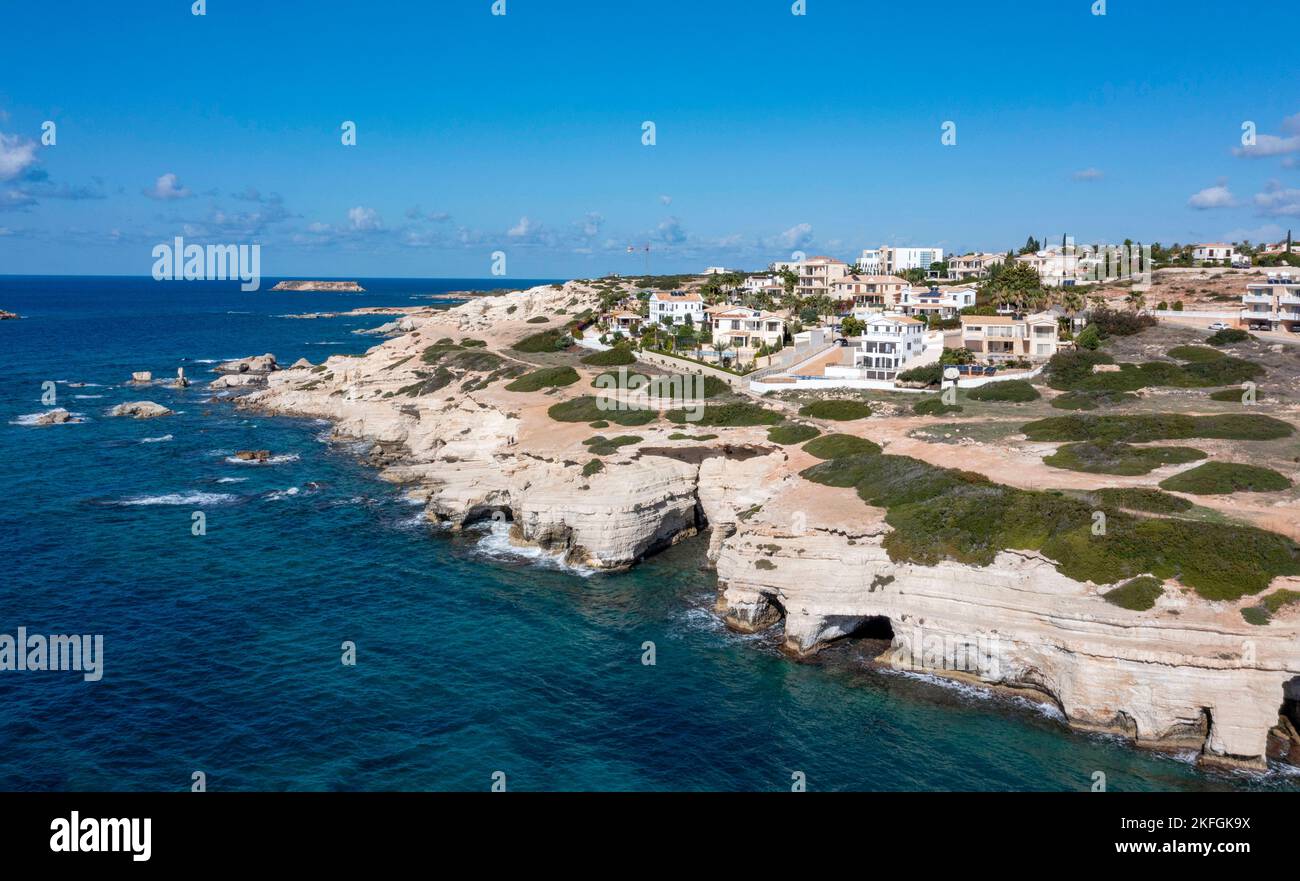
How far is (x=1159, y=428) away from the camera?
48.8 m

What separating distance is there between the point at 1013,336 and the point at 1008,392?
1723 centimetres

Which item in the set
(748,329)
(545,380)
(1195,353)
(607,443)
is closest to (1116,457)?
(607,443)

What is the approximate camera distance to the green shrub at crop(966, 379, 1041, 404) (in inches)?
2454

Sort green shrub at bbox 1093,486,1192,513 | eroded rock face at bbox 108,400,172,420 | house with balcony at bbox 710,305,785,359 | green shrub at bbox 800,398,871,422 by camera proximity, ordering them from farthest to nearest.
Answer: house with balcony at bbox 710,305,785,359, eroded rock face at bbox 108,400,172,420, green shrub at bbox 800,398,871,422, green shrub at bbox 1093,486,1192,513

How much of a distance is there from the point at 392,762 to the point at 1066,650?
23969mm

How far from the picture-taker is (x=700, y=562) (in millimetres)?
46906

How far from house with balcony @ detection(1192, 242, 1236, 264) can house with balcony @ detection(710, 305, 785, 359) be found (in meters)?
84.6

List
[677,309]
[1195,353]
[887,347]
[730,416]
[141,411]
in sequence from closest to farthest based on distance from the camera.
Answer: [730,416] → [1195,353] → [887,347] → [141,411] → [677,309]

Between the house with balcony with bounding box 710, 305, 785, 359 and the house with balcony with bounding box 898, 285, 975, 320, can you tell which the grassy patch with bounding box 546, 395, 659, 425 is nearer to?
the house with balcony with bounding box 710, 305, 785, 359

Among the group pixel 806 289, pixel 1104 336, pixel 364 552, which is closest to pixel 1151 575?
pixel 364 552

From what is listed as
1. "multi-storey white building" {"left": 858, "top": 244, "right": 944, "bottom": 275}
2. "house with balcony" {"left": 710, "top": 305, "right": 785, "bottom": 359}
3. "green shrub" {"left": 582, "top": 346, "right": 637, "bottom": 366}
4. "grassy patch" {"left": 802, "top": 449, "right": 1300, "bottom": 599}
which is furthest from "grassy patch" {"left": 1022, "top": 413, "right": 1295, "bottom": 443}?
"multi-storey white building" {"left": 858, "top": 244, "right": 944, "bottom": 275}

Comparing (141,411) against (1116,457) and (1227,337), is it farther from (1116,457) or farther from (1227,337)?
(1227,337)

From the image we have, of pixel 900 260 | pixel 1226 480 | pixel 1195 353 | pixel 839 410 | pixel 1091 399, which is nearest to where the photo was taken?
pixel 1226 480

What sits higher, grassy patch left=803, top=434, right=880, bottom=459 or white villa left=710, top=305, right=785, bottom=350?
white villa left=710, top=305, right=785, bottom=350
